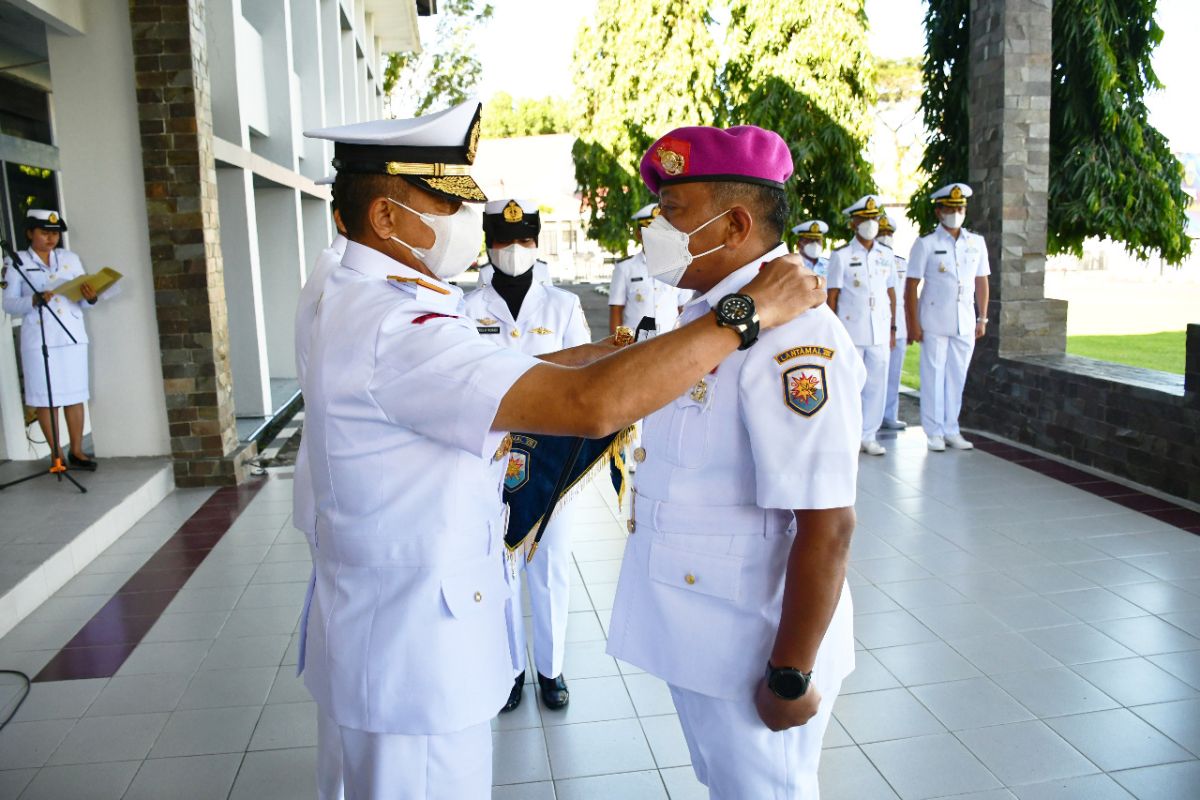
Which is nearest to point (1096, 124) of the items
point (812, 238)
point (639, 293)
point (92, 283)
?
point (812, 238)

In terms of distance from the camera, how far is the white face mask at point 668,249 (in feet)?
5.75

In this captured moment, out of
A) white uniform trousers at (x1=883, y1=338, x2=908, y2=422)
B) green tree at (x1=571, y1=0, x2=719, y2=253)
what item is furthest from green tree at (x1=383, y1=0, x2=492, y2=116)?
white uniform trousers at (x1=883, y1=338, x2=908, y2=422)

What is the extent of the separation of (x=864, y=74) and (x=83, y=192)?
501 inches

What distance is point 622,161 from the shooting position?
17.9 metres

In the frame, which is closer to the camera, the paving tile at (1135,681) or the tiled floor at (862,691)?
the tiled floor at (862,691)

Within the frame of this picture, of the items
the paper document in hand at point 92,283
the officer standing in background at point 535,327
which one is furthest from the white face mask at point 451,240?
the paper document in hand at point 92,283

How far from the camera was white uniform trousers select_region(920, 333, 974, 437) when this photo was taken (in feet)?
24.0

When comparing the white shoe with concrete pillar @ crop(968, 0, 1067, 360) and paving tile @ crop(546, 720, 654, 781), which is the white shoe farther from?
paving tile @ crop(546, 720, 654, 781)

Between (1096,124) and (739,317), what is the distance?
10211 mm

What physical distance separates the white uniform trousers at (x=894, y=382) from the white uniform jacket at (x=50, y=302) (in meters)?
6.47

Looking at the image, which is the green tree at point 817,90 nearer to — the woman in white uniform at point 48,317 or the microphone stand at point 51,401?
the woman in white uniform at point 48,317

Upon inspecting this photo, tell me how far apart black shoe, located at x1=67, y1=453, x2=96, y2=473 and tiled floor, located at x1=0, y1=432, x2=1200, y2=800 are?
1.23 m

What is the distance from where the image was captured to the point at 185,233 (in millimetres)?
6172

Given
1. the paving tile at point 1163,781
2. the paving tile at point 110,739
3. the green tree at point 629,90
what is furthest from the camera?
the green tree at point 629,90
